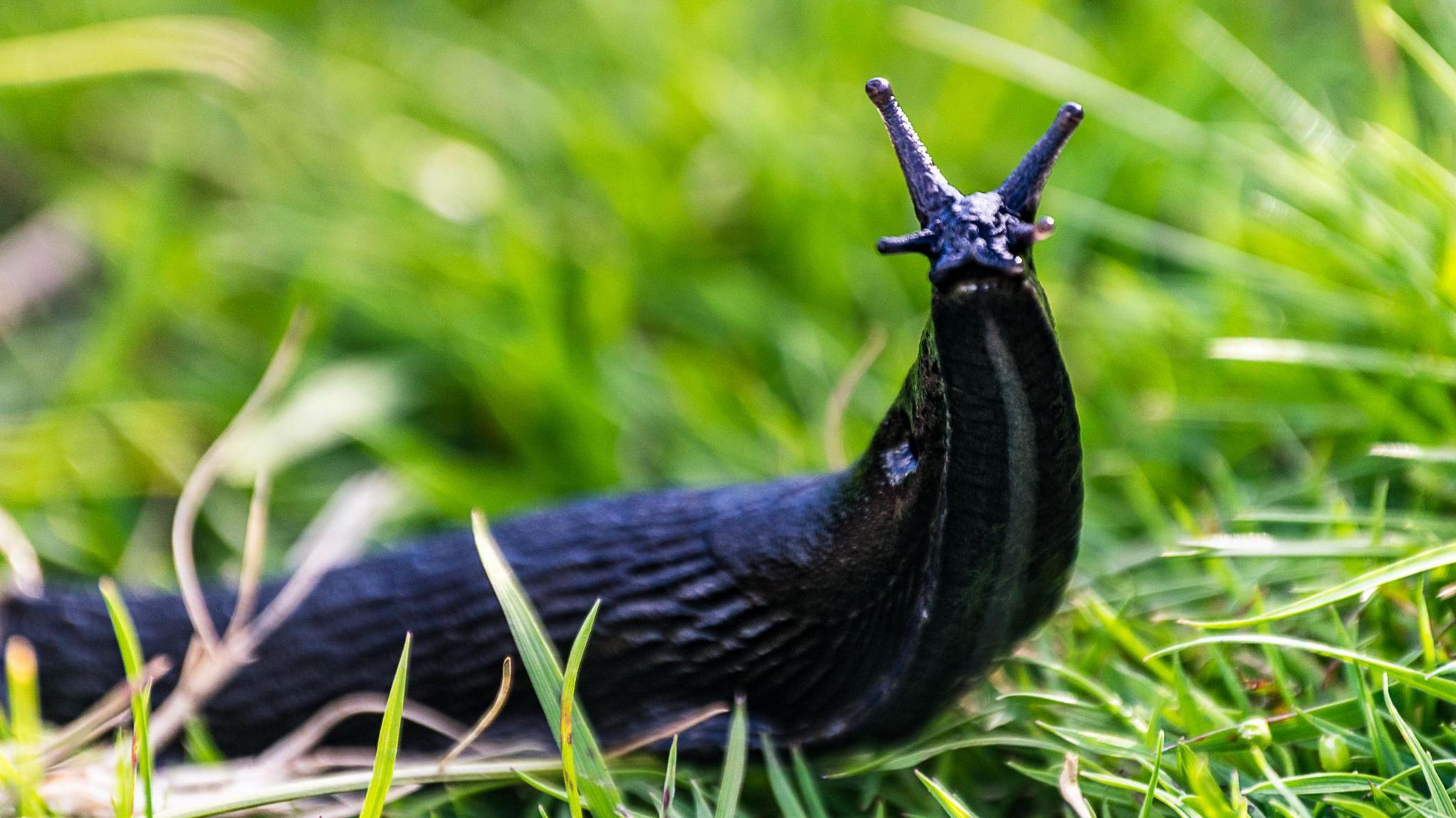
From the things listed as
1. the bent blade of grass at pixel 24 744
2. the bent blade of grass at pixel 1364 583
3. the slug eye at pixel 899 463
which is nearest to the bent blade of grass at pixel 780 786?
the slug eye at pixel 899 463

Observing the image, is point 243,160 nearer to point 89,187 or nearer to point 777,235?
point 89,187

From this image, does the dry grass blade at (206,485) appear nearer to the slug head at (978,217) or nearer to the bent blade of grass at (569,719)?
the bent blade of grass at (569,719)

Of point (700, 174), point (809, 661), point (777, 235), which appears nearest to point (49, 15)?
point (700, 174)

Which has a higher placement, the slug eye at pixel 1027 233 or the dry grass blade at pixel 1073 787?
the slug eye at pixel 1027 233

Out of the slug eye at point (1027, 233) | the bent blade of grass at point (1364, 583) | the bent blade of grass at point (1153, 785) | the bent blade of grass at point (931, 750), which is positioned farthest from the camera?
the bent blade of grass at point (931, 750)

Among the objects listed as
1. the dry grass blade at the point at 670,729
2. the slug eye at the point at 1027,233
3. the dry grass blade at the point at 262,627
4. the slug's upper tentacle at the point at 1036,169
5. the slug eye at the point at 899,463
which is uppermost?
the slug's upper tentacle at the point at 1036,169

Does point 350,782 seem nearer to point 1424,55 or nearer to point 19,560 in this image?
point 19,560

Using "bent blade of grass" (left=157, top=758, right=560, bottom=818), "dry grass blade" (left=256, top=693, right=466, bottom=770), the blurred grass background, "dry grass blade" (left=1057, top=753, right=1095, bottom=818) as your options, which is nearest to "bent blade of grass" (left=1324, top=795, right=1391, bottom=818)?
"dry grass blade" (left=1057, top=753, right=1095, bottom=818)
